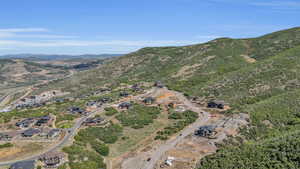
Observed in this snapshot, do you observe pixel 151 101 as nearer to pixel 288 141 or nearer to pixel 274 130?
pixel 274 130

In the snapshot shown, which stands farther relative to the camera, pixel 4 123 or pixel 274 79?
pixel 274 79

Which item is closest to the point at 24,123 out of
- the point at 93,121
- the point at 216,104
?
the point at 93,121

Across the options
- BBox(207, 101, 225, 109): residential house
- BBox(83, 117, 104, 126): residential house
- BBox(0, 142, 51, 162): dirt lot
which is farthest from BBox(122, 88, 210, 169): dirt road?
BBox(83, 117, 104, 126): residential house

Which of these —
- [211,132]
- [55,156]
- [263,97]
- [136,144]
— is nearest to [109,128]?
[136,144]

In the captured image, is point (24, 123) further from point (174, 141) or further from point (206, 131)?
point (206, 131)

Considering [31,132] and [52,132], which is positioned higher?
[31,132]

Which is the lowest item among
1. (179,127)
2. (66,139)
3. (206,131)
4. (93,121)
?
(66,139)

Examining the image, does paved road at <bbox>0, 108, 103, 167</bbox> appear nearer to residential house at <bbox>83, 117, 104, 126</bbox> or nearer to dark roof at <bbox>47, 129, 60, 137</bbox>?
residential house at <bbox>83, 117, 104, 126</bbox>

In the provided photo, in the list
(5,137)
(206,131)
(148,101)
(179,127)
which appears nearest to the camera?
(206,131)

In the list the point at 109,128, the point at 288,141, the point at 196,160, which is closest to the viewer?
the point at 288,141
